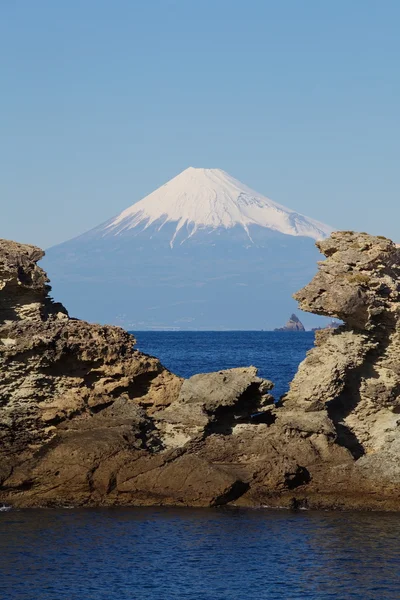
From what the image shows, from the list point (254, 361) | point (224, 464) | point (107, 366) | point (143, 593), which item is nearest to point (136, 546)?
point (143, 593)

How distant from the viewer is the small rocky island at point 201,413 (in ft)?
111

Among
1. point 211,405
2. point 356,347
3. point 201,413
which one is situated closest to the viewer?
point 201,413

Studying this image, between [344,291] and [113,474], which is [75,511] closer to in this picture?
[113,474]

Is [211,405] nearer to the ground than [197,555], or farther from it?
farther from it

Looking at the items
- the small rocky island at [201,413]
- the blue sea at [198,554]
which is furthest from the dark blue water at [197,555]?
the small rocky island at [201,413]

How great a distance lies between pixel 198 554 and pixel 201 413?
7.95 m

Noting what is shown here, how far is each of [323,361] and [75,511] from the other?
10.9 m

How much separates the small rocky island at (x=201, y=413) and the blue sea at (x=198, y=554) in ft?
3.37

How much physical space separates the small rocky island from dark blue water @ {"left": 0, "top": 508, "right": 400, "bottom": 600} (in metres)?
1.13

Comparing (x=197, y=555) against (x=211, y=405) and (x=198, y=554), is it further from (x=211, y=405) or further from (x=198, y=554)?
(x=211, y=405)

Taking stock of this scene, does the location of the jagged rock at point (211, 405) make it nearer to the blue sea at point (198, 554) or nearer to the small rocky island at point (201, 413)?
the small rocky island at point (201, 413)

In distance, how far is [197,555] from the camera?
2819cm

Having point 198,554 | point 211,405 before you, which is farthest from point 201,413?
point 198,554

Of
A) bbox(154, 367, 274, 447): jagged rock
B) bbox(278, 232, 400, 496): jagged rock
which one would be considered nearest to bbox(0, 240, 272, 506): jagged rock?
bbox(154, 367, 274, 447): jagged rock
